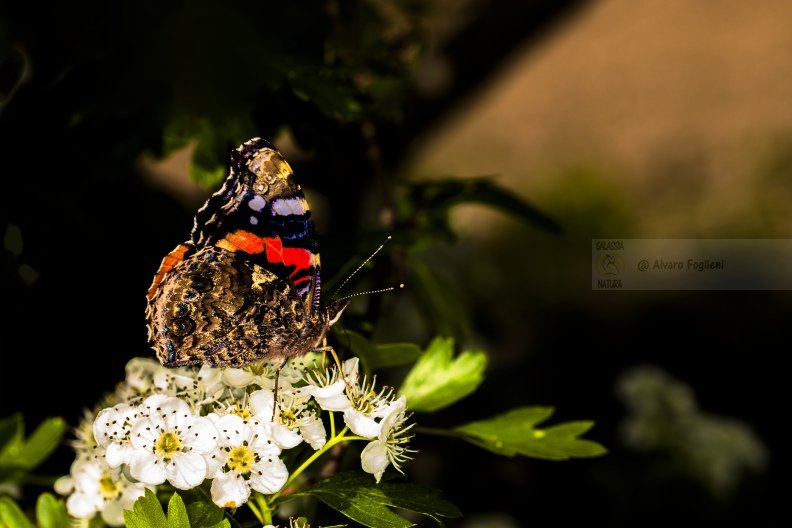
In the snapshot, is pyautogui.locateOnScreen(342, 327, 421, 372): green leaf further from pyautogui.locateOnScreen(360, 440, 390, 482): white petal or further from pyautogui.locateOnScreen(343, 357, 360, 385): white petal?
pyautogui.locateOnScreen(360, 440, 390, 482): white petal

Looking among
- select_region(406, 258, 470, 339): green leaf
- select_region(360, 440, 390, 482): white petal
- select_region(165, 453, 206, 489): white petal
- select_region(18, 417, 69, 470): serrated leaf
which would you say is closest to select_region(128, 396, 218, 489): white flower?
select_region(165, 453, 206, 489): white petal

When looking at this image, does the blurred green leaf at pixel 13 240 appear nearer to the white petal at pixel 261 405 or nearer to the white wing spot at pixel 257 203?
the white wing spot at pixel 257 203

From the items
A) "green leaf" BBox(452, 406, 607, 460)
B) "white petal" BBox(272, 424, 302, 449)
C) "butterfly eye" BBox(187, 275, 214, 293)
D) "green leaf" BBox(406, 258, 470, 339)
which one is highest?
"green leaf" BBox(406, 258, 470, 339)

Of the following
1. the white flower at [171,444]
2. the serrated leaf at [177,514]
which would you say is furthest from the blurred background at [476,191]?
the serrated leaf at [177,514]

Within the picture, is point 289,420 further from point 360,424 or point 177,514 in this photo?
point 177,514

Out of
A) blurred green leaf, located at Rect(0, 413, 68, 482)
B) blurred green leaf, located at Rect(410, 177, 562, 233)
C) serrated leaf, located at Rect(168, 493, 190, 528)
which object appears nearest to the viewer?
serrated leaf, located at Rect(168, 493, 190, 528)

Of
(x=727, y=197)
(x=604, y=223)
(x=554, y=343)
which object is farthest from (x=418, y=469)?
(x=727, y=197)
